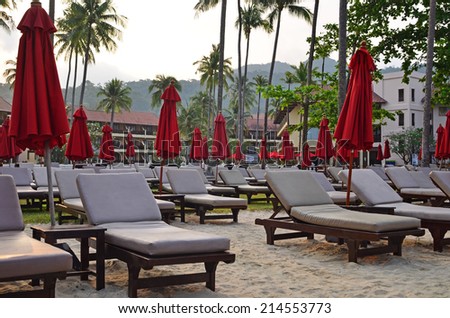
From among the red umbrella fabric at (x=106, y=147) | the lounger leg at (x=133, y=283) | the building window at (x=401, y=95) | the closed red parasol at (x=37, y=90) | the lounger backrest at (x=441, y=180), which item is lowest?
the lounger leg at (x=133, y=283)

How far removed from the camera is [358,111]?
25.5 ft

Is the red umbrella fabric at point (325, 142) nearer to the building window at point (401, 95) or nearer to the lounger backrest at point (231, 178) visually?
the lounger backrest at point (231, 178)

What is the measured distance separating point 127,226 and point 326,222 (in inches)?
Answer: 93.3

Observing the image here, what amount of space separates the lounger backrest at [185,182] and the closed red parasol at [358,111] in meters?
3.49

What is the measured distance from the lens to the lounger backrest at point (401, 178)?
11.5m

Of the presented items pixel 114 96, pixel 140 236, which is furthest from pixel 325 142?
pixel 114 96

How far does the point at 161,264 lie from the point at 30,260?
99 centimetres

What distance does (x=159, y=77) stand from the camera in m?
63.1

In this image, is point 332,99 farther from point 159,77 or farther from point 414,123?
point 159,77

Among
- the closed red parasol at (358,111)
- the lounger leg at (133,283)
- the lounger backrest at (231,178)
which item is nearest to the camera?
the lounger leg at (133,283)

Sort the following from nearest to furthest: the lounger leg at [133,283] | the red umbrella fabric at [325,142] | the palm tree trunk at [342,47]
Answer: the lounger leg at [133,283] → the palm tree trunk at [342,47] → the red umbrella fabric at [325,142]

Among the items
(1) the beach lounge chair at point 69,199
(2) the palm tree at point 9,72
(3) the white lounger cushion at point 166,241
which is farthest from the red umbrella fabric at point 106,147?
(2) the palm tree at point 9,72

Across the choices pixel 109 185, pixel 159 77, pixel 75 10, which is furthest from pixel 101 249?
pixel 159 77
